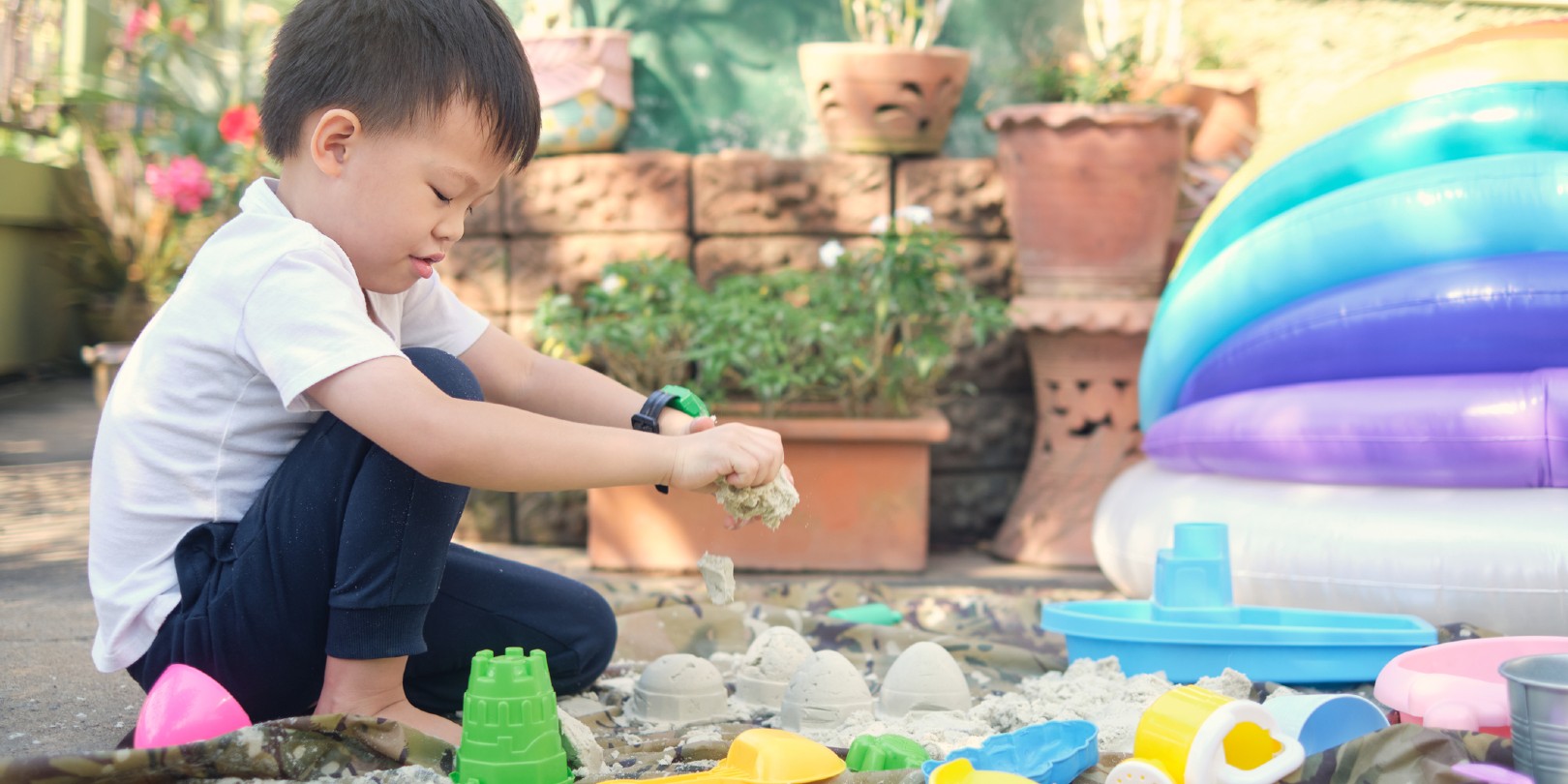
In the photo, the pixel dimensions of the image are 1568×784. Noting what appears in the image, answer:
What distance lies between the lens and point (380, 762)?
133cm

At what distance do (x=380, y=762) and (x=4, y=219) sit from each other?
389 centimetres

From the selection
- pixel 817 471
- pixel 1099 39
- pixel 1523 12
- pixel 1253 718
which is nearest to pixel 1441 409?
pixel 1253 718

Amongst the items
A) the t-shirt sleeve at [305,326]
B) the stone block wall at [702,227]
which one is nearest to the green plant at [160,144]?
the stone block wall at [702,227]

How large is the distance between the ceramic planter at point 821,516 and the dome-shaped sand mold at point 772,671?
1202 millimetres

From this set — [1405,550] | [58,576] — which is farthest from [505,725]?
[58,576]

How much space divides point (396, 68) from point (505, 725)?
0.66 metres

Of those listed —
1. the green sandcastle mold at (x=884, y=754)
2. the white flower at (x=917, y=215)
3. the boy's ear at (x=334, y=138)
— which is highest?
the white flower at (x=917, y=215)

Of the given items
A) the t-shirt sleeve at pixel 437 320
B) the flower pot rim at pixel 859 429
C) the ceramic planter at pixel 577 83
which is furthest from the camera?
the ceramic planter at pixel 577 83

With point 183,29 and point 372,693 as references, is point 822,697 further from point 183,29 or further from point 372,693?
point 183,29

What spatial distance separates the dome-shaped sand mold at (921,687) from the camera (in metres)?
A: 1.64

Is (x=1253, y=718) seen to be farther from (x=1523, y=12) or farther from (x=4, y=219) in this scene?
(x=4, y=219)

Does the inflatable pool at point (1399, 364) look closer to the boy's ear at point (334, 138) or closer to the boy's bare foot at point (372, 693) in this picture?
the boy's bare foot at point (372, 693)

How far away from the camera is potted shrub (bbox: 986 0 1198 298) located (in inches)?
126

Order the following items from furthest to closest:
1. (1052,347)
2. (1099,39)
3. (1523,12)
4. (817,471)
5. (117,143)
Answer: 1. (117,143)
2. (1523,12)
3. (1099,39)
4. (1052,347)
5. (817,471)
